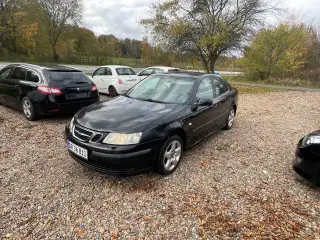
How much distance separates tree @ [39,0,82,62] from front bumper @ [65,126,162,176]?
113 ft

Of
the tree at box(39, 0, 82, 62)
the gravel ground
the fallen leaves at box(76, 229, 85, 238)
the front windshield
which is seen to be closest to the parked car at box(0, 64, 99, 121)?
the gravel ground

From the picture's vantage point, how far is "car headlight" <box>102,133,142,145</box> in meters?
2.54

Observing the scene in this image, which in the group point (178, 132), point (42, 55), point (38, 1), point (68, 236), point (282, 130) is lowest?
point (68, 236)

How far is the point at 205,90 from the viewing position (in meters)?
3.99

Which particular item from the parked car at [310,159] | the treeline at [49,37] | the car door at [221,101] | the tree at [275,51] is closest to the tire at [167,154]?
the car door at [221,101]

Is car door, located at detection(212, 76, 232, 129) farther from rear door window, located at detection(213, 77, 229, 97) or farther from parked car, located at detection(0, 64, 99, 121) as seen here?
parked car, located at detection(0, 64, 99, 121)

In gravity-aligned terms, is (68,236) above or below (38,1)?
below

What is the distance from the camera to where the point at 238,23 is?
13.9 m

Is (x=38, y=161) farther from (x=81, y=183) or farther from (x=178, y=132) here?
(x=178, y=132)

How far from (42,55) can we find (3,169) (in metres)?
34.5

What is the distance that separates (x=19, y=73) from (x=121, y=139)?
14.6 feet

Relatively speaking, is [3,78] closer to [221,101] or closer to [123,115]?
[123,115]

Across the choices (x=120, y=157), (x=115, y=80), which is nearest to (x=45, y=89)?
(x=120, y=157)

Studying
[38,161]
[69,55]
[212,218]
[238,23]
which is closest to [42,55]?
[69,55]
